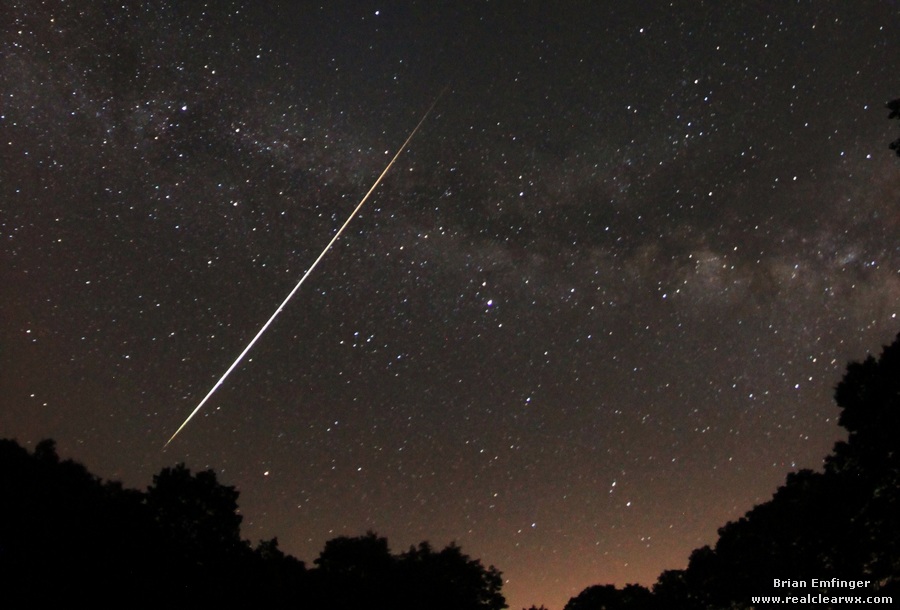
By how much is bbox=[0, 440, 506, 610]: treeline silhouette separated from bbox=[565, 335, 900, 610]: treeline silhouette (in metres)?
14.3

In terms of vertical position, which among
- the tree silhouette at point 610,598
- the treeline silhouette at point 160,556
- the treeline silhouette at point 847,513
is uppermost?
the tree silhouette at point 610,598

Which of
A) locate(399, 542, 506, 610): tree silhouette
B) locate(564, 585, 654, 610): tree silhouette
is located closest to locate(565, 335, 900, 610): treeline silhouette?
locate(399, 542, 506, 610): tree silhouette

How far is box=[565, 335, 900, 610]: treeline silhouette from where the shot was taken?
14648 mm

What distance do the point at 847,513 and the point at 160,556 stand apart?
18015mm

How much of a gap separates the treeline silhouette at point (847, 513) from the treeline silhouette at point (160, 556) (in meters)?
14.3

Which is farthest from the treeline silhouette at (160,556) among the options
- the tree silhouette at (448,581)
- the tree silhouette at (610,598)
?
the tree silhouette at (610,598)

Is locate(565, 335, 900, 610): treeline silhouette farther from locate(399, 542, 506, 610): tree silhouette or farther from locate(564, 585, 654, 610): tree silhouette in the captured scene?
locate(564, 585, 654, 610): tree silhouette

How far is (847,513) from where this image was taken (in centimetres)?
1719

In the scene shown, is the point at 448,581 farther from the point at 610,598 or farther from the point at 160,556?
the point at 610,598

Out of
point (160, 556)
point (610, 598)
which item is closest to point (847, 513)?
point (160, 556)

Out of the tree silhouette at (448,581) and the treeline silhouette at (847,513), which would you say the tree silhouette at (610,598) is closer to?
the tree silhouette at (448,581)

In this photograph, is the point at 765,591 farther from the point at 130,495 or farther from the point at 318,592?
the point at 130,495

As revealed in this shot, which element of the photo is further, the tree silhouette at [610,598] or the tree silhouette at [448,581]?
the tree silhouette at [610,598]

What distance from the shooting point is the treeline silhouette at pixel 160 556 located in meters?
15.6
